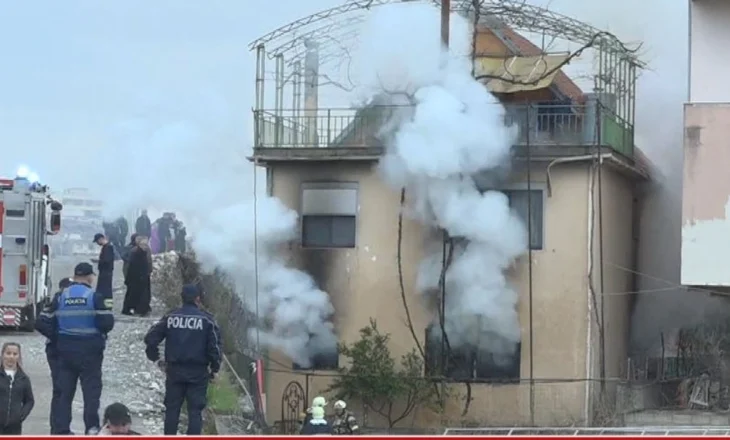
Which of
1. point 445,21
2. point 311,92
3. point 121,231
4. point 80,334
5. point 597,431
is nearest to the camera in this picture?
point 80,334

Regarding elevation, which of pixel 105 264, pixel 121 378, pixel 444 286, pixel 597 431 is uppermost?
pixel 105 264

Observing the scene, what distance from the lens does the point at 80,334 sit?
45.4ft

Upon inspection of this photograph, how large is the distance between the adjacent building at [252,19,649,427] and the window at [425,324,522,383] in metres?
0.02

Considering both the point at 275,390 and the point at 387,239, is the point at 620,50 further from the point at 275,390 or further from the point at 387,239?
the point at 275,390

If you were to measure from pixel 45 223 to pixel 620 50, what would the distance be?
1051cm

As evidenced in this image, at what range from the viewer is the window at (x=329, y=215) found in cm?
2541

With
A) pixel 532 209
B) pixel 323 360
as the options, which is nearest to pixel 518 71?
pixel 532 209

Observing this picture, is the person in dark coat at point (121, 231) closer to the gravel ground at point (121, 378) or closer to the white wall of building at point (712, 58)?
the gravel ground at point (121, 378)

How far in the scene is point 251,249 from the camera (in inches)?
972

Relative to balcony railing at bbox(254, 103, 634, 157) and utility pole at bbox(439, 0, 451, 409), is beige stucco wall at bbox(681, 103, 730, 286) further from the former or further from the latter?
utility pole at bbox(439, 0, 451, 409)

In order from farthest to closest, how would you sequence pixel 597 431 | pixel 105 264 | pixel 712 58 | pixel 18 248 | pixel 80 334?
pixel 18 248 < pixel 105 264 < pixel 712 58 < pixel 597 431 < pixel 80 334

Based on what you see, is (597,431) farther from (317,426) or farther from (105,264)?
(105,264)

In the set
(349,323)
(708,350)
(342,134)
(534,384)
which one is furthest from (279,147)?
(708,350)

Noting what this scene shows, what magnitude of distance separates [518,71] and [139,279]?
7.42m
